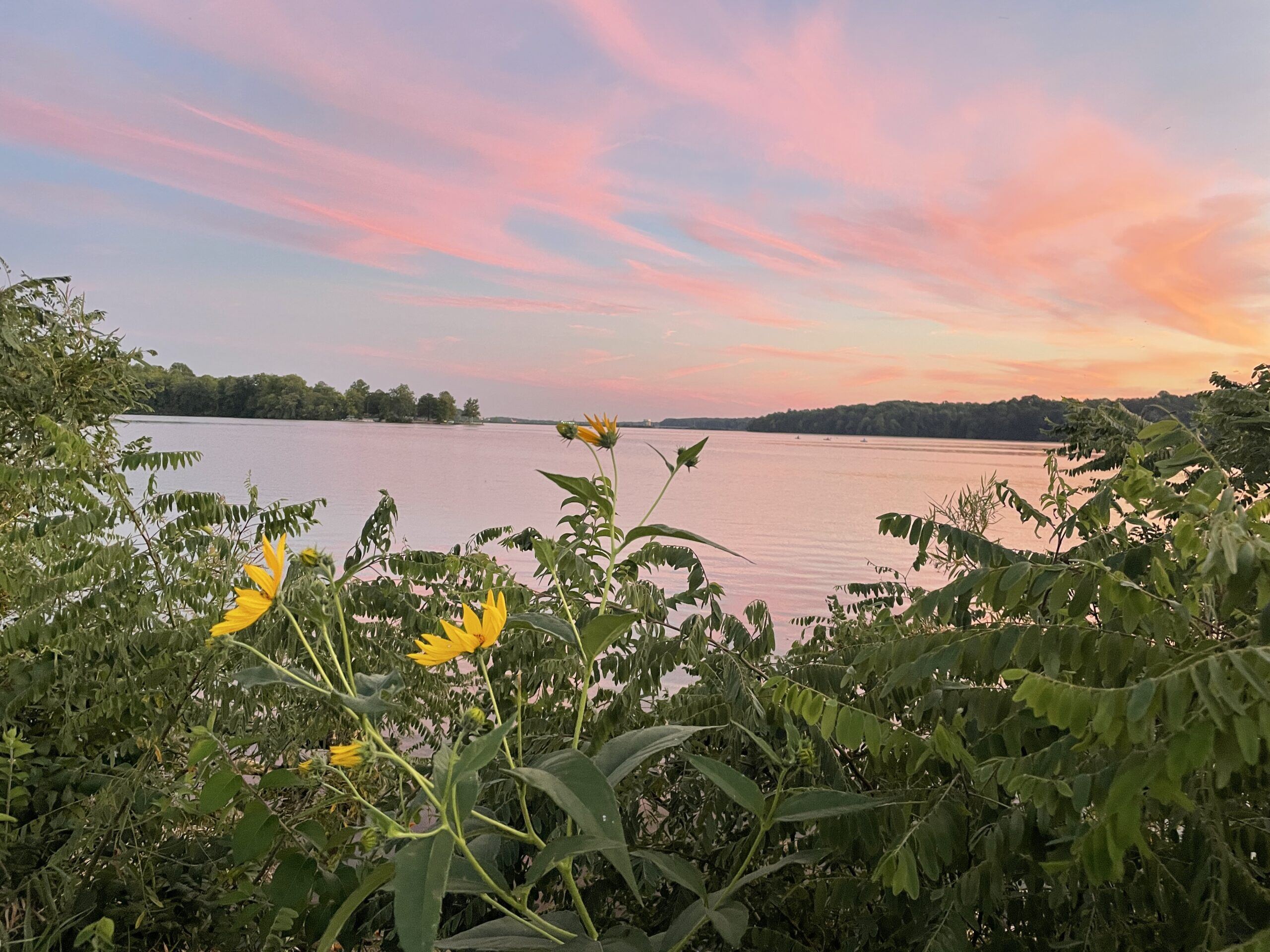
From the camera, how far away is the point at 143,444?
5.43m

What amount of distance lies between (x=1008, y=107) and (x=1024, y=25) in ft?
14.4

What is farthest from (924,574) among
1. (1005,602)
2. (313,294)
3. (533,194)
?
(313,294)

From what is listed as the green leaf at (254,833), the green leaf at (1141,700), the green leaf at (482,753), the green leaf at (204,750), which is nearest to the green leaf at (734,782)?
the green leaf at (482,753)

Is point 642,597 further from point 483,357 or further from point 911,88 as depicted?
point 483,357

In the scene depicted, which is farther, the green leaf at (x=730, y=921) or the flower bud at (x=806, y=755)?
the flower bud at (x=806, y=755)

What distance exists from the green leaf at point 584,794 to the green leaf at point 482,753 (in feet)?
0.28

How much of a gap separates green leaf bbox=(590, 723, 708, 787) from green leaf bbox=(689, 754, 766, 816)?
47mm

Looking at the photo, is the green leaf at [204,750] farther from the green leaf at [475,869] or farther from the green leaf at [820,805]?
the green leaf at [820,805]

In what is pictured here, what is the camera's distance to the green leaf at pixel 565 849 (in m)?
0.85

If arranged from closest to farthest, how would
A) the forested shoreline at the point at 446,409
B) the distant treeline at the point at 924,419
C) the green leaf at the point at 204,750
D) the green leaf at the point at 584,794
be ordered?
the green leaf at the point at 584,794 → the green leaf at the point at 204,750 → the forested shoreline at the point at 446,409 → the distant treeline at the point at 924,419

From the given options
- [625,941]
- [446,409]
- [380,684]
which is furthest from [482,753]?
[446,409]

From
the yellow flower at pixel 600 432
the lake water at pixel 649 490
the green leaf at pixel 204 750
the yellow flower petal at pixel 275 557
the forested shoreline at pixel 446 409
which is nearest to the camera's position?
the yellow flower petal at pixel 275 557

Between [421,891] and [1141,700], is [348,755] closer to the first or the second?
[421,891]

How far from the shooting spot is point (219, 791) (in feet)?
4.04
